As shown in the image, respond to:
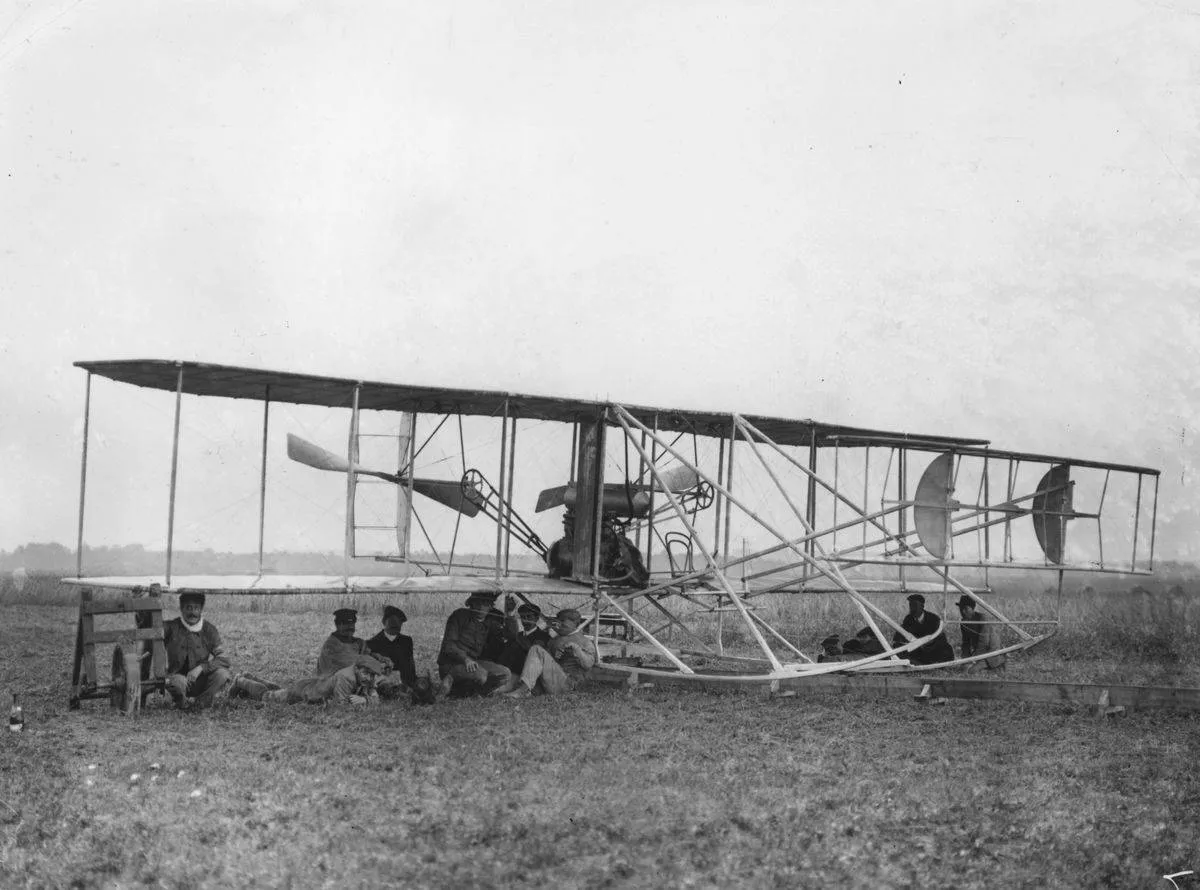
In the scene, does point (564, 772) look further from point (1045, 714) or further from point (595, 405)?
point (595, 405)

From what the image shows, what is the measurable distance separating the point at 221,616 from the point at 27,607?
5504mm

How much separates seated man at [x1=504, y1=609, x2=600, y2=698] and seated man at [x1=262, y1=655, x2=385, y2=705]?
164 cm

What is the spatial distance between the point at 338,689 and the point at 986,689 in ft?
22.4

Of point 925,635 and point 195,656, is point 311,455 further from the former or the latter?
point 925,635

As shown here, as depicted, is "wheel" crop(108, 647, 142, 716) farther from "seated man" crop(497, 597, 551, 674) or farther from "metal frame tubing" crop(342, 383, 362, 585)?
"seated man" crop(497, 597, 551, 674)

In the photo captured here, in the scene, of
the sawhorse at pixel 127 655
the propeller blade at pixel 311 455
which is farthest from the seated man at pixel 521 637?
the sawhorse at pixel 127 655

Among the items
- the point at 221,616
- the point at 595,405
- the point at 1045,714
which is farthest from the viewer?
the point at 221,616

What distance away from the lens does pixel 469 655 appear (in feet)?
43.2

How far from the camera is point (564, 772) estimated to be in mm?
8227

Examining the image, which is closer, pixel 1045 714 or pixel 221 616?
pixel 1045 714

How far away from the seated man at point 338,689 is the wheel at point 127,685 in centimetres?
144

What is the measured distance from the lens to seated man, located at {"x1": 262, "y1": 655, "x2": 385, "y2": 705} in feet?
39.1

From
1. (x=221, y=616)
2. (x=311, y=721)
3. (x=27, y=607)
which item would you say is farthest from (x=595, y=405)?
(x=27, y=607)

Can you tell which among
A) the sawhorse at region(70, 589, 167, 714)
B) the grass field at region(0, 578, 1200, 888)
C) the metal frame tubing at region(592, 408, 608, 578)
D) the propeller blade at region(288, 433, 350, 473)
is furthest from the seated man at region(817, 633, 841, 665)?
the sawhorse at region(70, 589, 167, 714)
